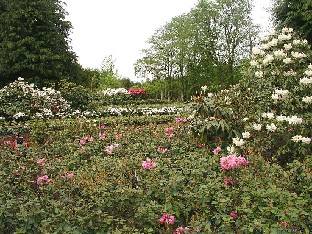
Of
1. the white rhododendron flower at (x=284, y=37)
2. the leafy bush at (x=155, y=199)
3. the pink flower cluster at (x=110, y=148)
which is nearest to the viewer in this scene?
the leafy bush at (x=155, y=199)

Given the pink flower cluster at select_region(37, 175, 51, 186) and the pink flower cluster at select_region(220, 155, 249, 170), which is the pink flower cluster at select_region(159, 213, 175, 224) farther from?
the pink flower cluster at select_region(37, 175, 51, 186)

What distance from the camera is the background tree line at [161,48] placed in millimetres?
29250

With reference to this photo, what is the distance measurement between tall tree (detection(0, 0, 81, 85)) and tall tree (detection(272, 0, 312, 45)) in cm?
1623

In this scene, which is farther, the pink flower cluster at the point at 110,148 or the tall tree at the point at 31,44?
the tall tree at the point at 31,44

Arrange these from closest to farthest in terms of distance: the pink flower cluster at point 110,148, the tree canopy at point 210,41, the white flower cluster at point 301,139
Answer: the white flower cluster at point 301,139, the pink flower cluster at point 110,148, the tree canopy at point 210,41

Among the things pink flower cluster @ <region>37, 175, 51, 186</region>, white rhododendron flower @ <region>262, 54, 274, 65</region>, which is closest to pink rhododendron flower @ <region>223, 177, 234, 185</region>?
pink flower cluster @ <region>37, 175, 51, 186</region>

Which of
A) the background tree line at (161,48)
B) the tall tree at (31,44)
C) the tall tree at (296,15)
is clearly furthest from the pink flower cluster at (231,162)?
the tall tree at (31,44)

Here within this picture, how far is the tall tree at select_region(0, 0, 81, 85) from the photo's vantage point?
2883 centimetres

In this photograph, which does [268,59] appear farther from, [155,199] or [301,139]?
[155,199]

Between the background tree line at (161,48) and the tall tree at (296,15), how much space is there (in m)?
0.86

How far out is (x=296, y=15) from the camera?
17.8m

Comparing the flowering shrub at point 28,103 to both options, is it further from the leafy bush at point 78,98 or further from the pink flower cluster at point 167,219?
the pink flower cluster at point 167,219

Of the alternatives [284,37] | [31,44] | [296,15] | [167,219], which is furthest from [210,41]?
[167,219]

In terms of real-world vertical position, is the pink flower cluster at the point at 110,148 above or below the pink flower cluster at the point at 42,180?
above
